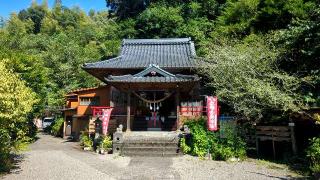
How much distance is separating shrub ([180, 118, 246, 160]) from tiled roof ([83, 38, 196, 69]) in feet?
19.5

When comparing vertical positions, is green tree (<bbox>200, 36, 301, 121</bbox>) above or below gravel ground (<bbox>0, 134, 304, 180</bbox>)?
above

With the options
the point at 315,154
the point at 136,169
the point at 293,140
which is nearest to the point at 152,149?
the point at 136,169

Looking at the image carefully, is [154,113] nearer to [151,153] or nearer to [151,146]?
[151,146]

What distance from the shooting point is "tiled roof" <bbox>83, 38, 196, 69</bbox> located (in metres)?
20.7

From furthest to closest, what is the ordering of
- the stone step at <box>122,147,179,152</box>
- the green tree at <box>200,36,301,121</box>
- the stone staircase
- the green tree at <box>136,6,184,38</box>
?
the green tree at <box>136,6,184,38</box>, the stone step at <box>122,147,179,152</box>, the stone staircase, the green tree at <box>200,36,301,121</box>

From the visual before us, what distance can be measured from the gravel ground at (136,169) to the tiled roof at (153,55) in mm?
7258

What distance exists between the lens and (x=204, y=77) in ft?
67.8

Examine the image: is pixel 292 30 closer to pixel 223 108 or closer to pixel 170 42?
pixel 223 108

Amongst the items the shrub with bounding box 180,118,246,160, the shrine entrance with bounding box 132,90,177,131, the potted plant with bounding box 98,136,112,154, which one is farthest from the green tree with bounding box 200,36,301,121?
the potted plant with bounding box 98,136,112,154

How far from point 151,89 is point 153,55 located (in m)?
5.32

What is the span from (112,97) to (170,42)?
7210mm

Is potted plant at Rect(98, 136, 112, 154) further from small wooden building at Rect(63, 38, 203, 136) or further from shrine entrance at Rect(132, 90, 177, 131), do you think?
shrine entrance at Rect(132, 90, 177, 131)

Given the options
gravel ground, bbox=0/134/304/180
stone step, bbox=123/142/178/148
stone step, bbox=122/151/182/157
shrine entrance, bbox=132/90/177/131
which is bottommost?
gravel ground, bbox=0/134/304/180

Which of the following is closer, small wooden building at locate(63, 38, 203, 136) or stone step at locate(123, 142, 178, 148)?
stone step at locate(123, 142, 178, 148)
